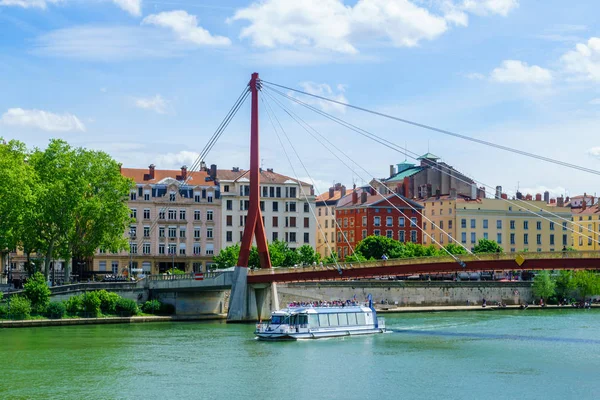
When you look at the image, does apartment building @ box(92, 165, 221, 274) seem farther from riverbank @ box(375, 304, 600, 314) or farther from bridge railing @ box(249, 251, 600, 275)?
bridge railing @ box(249, 251, 600, 275)

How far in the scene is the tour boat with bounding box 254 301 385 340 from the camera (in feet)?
201

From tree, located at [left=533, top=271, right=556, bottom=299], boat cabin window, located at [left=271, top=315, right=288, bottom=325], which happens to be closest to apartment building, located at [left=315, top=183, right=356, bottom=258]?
tree, located at [left=533, top=271, right=556, bottom=299]

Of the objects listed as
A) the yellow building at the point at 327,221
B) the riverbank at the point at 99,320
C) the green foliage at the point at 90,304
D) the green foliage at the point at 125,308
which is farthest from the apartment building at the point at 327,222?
the green foliage at the point at 90,304

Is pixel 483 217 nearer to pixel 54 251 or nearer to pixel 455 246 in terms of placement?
pixel 455 246

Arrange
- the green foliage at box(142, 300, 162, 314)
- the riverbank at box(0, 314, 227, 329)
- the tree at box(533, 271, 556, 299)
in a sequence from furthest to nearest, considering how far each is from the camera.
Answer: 1. the tree at box(533, 271, 556, 299)
2. the green foliage at box(142, 300, 162, 314)
3. the riverbank at box(0, 314, 227, 329)

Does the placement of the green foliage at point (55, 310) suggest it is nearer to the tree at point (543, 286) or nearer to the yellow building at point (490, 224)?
the tree at point (543, 286)

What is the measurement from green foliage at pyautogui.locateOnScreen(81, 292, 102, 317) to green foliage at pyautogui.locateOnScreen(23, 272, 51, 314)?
9.10 ft

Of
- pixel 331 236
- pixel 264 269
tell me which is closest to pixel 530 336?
pixel 264 269

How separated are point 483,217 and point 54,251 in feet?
207

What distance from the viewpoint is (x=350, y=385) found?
1715 inches

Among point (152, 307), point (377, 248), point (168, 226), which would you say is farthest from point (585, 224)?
point (152, 307)

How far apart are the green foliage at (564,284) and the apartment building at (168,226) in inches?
1342

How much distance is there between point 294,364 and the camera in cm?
4988

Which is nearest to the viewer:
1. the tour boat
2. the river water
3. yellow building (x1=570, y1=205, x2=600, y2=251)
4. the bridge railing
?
the river water
